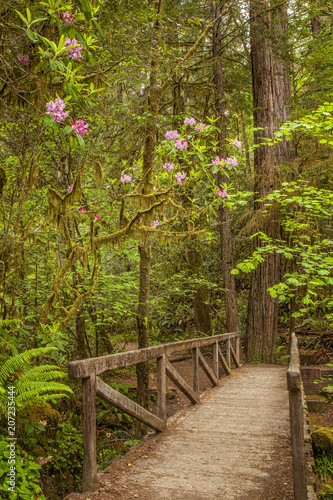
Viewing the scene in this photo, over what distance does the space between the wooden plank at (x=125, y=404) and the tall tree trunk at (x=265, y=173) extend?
6.61 meters

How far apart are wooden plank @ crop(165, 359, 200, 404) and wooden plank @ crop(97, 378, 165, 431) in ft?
2.00

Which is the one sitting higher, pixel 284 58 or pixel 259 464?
pixel 284 58

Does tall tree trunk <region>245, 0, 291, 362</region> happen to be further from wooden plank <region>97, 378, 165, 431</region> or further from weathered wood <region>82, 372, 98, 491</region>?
weathered wood <region>82, 372, 98, 491</region>

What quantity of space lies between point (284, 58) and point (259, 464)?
10.1m

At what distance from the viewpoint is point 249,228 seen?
400 inches

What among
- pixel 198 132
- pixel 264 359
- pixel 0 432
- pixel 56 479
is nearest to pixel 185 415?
pixel 56 479

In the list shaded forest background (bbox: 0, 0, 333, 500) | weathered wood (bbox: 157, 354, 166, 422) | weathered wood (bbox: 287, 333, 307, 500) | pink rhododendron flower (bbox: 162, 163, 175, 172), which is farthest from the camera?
pink rhododendron flower (bbox: 162, 163, 175, 172)

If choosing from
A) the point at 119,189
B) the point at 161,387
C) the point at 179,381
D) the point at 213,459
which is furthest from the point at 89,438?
the point at 119,189

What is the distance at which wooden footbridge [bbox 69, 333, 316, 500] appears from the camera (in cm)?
302

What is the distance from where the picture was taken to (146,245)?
710 centimetres

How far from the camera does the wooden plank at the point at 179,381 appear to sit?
4906 millimetres

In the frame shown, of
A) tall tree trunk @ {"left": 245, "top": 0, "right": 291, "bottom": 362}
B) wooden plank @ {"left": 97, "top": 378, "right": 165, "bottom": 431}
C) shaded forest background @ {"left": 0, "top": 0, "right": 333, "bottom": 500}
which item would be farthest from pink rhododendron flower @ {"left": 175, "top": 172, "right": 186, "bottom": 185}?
tall tree trunk @ {"left": 245, "top": 0, "right": 291, "bottom": 362}

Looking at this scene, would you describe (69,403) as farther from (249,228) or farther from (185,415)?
(249,228)

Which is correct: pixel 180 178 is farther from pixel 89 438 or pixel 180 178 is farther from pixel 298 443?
pixel 298 443
